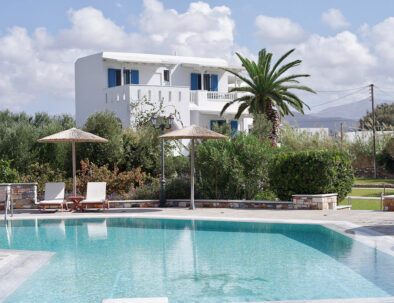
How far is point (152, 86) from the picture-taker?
3164cm

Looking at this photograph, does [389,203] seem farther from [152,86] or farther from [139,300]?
[152,86]

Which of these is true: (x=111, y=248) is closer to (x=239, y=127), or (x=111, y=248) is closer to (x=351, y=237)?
(x=351, y=237)

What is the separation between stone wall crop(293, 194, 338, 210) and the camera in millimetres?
16719

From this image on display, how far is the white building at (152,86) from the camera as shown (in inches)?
1252

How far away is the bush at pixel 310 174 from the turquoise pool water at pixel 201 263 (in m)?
3.69

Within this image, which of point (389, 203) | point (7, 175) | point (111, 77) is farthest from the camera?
point (111, 77)

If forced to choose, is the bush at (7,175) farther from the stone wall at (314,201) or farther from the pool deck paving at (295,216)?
the stone wall at (314,201)

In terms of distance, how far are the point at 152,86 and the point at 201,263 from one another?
75.4ft

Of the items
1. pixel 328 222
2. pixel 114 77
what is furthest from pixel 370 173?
pixel 328 222

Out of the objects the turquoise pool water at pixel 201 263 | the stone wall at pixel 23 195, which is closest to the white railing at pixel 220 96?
the stone wall at pixel 23 195

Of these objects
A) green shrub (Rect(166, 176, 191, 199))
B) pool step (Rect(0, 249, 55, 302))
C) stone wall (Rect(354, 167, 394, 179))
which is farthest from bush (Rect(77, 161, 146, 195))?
stone wall (Rect(354, 167, 394, 179))

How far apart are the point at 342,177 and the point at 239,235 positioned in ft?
20.6

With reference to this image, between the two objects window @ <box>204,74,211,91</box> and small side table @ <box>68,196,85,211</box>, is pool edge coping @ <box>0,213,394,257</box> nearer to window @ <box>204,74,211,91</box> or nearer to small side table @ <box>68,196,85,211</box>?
small side table @ <box>68,196,85,211</box>

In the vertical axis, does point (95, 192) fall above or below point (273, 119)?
below
